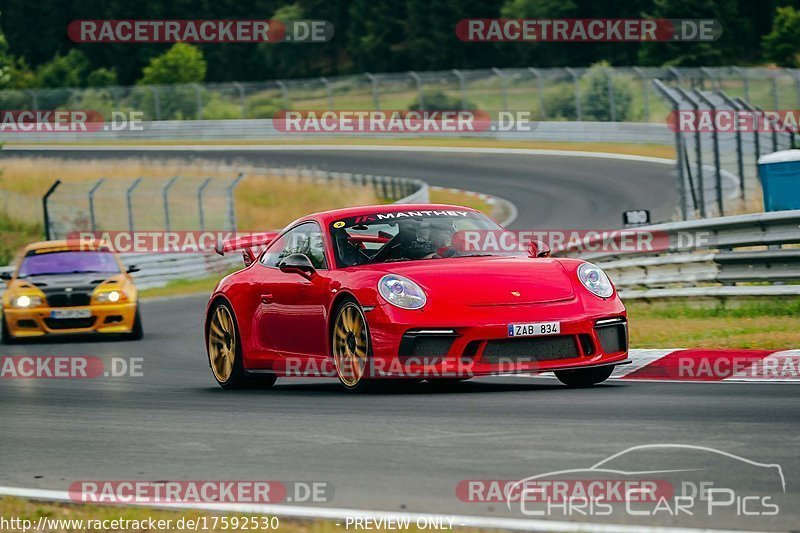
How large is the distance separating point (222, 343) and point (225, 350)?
0.09 meters

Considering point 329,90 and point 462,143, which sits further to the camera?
point 329,90

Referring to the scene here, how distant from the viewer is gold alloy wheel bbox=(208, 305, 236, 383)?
1121 cm

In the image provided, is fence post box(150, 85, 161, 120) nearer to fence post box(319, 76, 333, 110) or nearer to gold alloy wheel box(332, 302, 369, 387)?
fence post box(319, 76, 333, 110)

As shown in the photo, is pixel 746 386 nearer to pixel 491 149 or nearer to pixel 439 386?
pixel 439 386

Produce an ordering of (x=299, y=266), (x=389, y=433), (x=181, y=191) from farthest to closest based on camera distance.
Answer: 1. (x=181, y=191)
2. (x=299, y=266)
3. (x=389, y=433)

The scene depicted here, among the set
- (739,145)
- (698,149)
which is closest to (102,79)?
(739,145)

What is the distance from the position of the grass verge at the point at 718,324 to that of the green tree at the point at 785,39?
2287 inches

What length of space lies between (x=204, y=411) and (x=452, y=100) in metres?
45.5

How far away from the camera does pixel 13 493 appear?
6312mm

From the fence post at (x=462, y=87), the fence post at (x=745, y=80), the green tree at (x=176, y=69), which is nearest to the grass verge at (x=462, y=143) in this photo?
the fence post at (x=462, y=87)

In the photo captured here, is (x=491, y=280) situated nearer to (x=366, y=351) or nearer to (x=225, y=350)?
(x=366, y=351)

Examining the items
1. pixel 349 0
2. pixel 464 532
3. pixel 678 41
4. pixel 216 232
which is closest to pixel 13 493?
pixel 464 532

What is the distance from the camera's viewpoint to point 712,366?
10.4 meters

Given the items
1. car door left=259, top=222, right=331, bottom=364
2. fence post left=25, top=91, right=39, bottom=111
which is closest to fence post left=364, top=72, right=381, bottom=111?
fence post left=25, top=91, right=39, bottom=111
